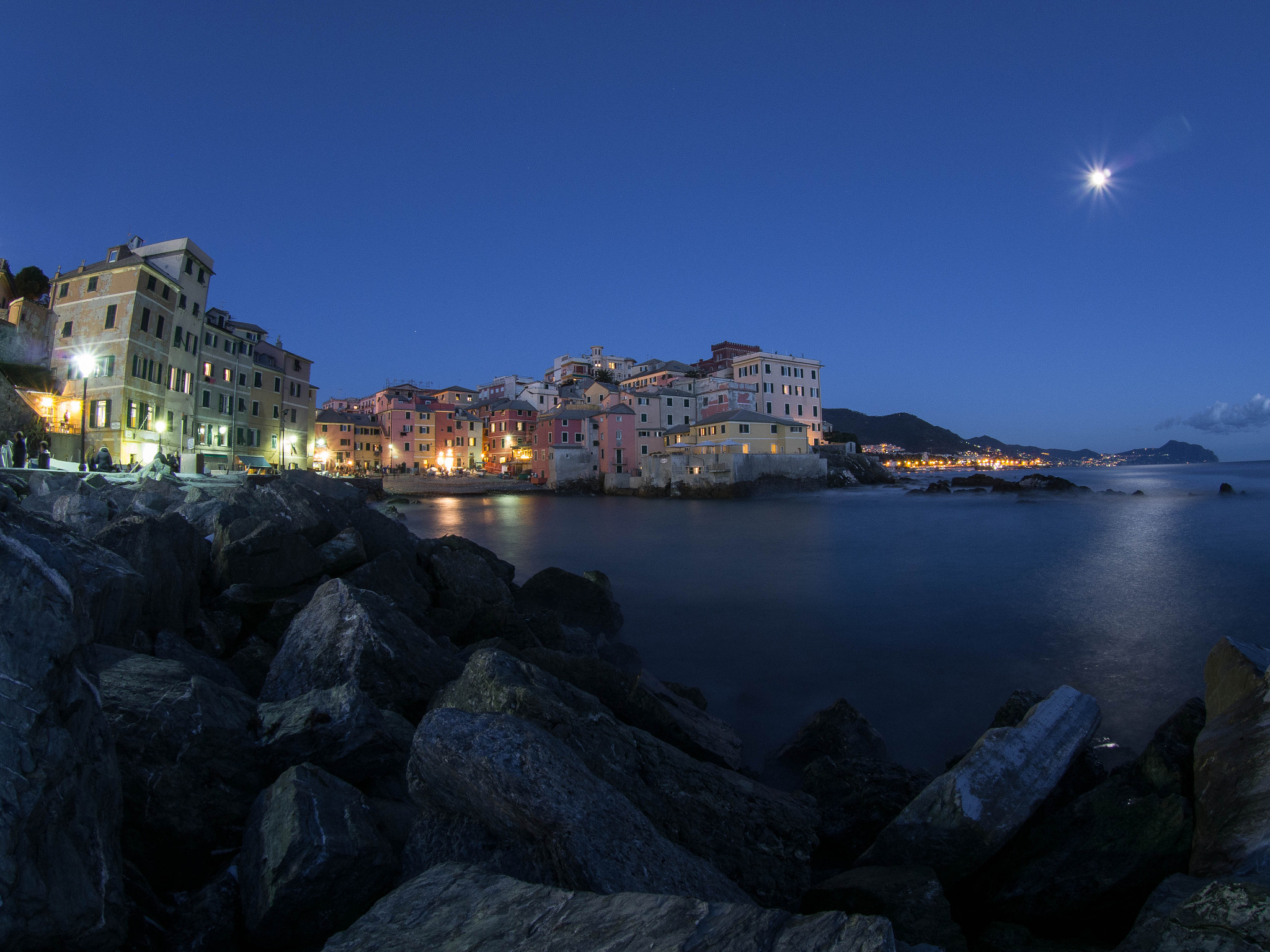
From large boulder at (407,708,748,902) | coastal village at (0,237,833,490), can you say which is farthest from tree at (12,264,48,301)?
large boulder at (407,708,748,902)

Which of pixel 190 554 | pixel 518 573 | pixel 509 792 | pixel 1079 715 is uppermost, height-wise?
pixel 190 554

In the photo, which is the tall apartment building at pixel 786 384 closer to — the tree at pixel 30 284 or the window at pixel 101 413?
the window at pixel 101 413

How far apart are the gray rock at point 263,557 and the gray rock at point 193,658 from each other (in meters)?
2.04

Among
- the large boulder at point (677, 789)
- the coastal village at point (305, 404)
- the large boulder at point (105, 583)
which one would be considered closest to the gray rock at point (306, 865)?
the large boulder at point (677, 789)

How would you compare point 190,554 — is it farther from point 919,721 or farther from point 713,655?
point 919,721

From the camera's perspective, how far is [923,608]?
48.0 ft

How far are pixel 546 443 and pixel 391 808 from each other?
6501 centimetres

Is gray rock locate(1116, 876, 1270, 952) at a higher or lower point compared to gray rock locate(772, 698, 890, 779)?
higher

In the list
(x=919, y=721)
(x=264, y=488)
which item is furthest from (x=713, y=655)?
(x=264, y=488)

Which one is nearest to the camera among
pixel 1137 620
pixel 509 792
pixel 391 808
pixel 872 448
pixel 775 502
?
pixel 509 792

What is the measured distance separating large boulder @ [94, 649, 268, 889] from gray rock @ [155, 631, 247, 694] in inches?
41.2

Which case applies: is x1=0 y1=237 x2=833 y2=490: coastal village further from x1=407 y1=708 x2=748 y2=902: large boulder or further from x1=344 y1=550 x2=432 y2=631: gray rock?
x1=407 y1=708 x2=748 y2=902: large boulder

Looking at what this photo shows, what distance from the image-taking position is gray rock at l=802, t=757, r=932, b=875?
4.62m

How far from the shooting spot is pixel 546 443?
6769cm
